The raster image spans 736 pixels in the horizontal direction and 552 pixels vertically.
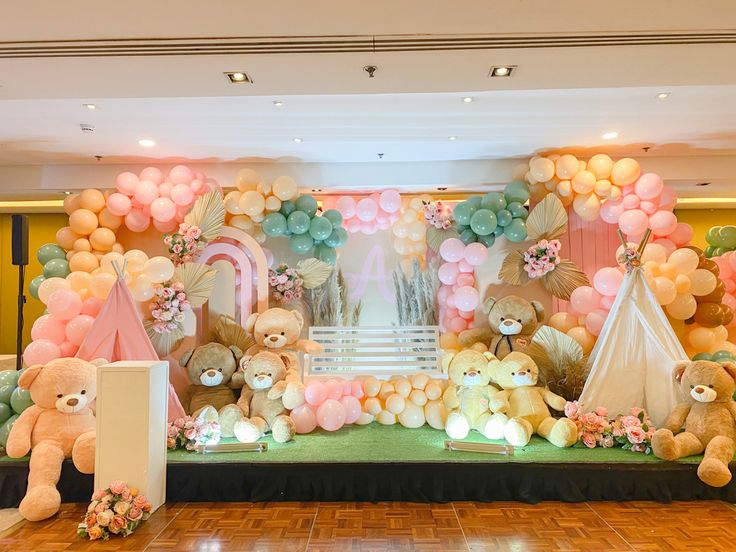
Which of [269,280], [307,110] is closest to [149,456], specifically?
[269,280]

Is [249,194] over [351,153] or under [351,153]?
under

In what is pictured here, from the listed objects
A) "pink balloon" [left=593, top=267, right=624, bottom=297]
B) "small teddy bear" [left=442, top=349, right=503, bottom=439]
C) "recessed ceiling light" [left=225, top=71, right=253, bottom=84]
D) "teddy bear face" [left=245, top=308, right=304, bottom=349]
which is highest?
"recessed ceiling light" [left=225, top=71, right=253, bottom=84]

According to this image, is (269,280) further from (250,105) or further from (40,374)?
(40,374)

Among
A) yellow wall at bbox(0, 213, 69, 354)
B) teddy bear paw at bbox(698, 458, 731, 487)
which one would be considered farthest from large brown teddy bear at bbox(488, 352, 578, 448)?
yellow wall at bbox(0, 213, 69, 354)

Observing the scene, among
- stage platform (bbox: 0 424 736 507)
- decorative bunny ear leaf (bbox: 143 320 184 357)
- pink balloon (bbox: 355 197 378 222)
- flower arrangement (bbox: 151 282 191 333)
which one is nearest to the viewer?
stage platform (bbox: 0 424 736 507)

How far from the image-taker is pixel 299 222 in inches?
189

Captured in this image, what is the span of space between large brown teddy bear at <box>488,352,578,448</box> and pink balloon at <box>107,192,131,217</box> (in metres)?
3.66

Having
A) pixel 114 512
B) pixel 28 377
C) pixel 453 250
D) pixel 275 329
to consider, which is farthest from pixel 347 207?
pixel 114 512

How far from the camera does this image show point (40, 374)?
11.2 feet

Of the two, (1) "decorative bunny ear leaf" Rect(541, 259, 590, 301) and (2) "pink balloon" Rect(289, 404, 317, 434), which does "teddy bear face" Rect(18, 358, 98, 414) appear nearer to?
(2) "pink balloon" Rect(289, 404, 317, 434)

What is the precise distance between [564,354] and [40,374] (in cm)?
402

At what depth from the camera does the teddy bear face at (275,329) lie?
452 cm

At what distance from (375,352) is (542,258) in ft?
5.87

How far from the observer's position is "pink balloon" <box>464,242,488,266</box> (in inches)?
189
